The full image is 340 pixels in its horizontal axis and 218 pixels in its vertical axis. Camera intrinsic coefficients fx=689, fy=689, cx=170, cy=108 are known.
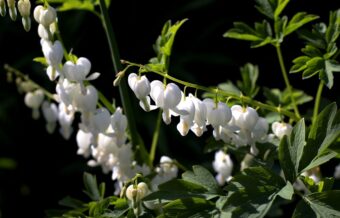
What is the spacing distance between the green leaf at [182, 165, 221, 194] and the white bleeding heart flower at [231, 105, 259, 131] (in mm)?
179

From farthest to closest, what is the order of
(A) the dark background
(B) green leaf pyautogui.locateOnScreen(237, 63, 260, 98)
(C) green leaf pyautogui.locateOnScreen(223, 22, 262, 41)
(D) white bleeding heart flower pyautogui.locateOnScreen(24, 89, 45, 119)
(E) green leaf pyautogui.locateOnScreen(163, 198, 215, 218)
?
(A) the dark background, (D) white bleeding heart flower pyautogui.locateOnScreen(24, 89, 45, 119), (B) green leaf pyautogui.locateOnScreen(237, 63, 260, 98), (C) green leaf pyautogui.locateOnScreen(223, 22, 262, 41), (E) green leaf pyautogui.locateOnScreen(163, 198, 215, 218)

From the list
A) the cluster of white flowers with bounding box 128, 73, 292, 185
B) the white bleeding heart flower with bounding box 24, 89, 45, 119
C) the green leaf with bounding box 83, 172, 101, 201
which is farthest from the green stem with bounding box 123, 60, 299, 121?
the white bleeding heart flower with bounding box 24, 89, 45, 119

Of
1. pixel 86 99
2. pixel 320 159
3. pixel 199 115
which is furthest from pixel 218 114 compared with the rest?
pixel 86 99

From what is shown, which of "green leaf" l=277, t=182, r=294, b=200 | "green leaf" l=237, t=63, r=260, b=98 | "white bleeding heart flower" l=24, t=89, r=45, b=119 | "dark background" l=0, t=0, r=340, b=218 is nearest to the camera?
"green leaf" l=277, t=182, r=294, b=200

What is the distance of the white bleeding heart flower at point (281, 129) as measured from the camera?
6.25 ft

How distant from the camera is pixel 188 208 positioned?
5.30 feet

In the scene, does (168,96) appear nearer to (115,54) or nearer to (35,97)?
(115,54)

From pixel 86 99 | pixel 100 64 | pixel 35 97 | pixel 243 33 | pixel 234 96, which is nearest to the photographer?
pixel 234 96

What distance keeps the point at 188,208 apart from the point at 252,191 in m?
0.16

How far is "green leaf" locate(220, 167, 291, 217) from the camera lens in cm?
154

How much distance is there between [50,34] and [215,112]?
482mm

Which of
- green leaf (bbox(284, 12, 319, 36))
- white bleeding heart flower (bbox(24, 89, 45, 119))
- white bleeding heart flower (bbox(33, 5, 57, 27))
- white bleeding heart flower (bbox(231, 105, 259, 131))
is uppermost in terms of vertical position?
white bleeding heart flower (bbox(33, 5, 57, 27))

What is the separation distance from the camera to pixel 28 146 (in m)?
4.19

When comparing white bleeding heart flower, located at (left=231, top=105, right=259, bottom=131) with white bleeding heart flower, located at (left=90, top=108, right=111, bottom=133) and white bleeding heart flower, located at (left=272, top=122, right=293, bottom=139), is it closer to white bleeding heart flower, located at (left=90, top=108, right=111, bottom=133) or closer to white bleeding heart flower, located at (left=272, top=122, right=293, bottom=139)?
white bleeding heart flower, located at (left=272, top=122, right=293, bottom=139)
